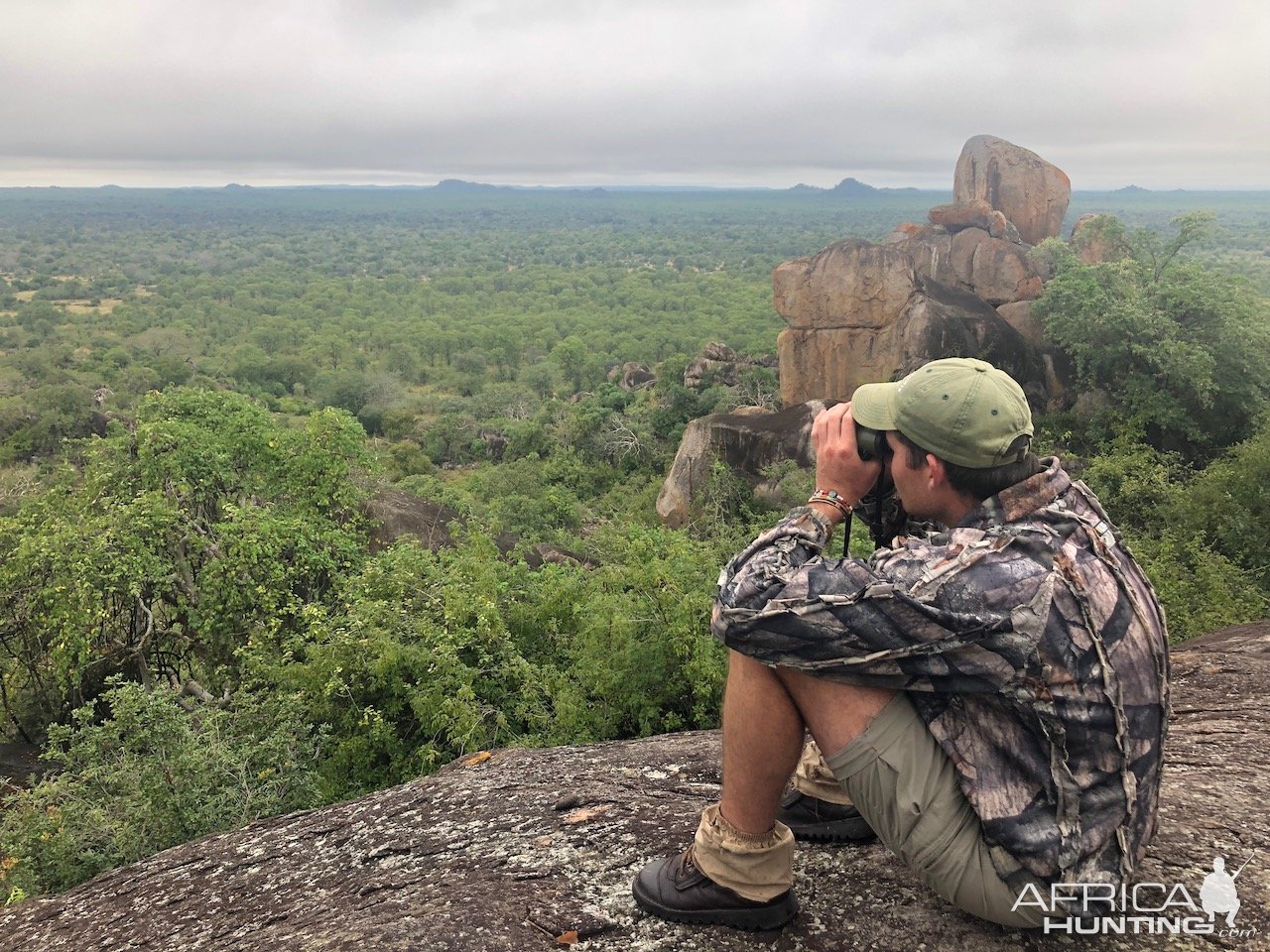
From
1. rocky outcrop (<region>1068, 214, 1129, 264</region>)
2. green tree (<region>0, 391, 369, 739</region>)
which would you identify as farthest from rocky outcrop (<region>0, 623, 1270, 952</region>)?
rocky outcrop (<region>1068, 214, 1129, 264</region>)

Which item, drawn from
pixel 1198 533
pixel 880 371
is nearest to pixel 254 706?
pixel 1198 533

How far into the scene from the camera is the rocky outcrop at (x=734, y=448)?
1969cm

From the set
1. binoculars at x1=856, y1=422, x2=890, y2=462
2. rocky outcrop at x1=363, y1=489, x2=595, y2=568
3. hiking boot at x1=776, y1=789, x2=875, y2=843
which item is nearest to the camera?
binoculars at x1=856, y1=422, x2=890, y2=462

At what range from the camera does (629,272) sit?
100 m

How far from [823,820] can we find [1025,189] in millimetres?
32580

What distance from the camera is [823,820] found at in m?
2.67

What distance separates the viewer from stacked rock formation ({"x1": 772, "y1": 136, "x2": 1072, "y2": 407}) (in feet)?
69.9

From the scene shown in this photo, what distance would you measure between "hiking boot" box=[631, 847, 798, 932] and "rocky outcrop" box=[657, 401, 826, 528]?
1695 cm

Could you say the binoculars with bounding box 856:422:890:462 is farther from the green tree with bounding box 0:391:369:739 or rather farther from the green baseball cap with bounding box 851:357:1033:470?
the green tree with bounding box 0:391:369:739

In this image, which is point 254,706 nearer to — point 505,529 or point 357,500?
point 357,500

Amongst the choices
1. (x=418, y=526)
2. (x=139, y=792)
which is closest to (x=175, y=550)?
(x=418, y=526)

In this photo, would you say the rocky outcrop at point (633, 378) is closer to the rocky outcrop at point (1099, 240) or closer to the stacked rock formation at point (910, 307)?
the stacked rock formation at point (910, 307)

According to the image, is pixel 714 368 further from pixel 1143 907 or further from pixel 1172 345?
pixel 1143 907

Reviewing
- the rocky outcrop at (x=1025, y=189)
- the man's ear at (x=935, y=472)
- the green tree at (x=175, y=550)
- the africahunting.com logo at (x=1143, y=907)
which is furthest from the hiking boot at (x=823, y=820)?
the rocky outcrop at (x=1025, y=189)
